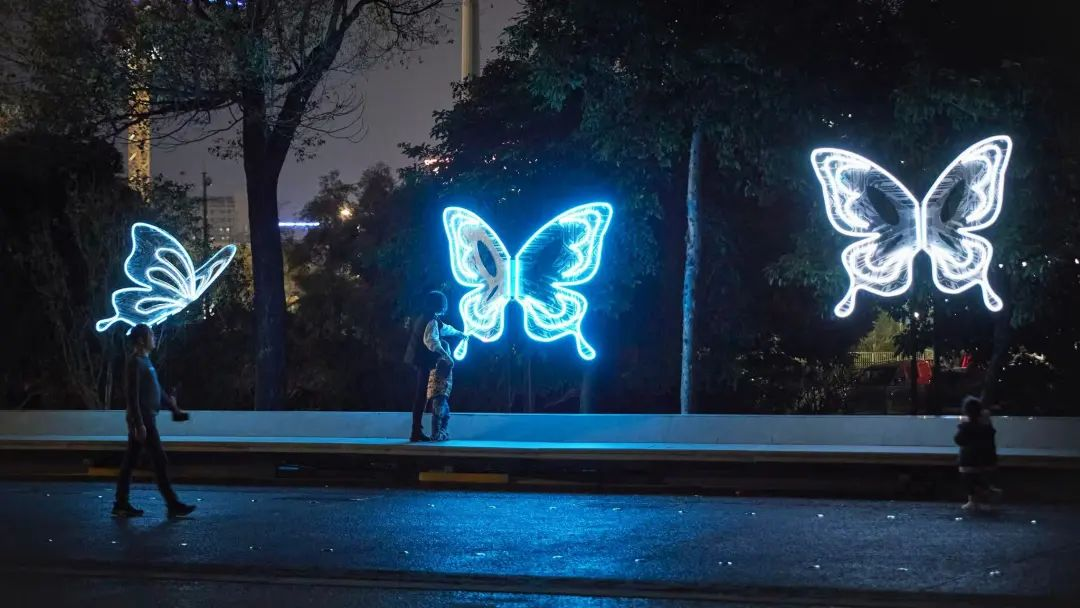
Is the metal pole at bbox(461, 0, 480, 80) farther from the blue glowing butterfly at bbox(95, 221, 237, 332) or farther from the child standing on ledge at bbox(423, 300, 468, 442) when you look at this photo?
the child standing on ledge at bbox(423, 300, 468, 442)

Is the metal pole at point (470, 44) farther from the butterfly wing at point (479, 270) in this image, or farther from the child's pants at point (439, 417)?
the child's pants at point (439, 417)

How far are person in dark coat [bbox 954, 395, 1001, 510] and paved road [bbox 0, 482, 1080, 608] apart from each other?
33 cm

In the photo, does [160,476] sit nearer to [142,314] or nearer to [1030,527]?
[1030,527]

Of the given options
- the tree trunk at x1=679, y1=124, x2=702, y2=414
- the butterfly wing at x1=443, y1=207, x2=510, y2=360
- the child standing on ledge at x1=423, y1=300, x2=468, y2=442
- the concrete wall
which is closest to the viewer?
the concrete wall

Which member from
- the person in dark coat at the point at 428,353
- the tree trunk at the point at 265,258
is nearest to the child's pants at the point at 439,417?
the person in dark coat at the point at 428,353

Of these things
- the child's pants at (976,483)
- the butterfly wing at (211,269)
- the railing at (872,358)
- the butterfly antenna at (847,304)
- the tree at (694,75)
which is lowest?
the child's pants at (976,483)

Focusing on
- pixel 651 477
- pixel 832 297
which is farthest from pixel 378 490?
pixel 832 297

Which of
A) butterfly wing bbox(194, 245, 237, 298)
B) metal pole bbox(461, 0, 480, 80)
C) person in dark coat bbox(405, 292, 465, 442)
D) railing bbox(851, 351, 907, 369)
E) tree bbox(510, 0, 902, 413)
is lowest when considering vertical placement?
railing bbox(851, 351, 907, 369)

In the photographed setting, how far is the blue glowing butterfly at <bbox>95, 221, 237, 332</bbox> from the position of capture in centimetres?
2122

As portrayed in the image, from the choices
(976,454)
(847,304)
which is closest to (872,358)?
(847,304)

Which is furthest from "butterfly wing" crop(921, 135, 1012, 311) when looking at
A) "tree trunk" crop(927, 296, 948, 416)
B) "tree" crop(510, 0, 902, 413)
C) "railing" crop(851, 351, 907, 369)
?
"railing" crop(851, 351, 907, 369)

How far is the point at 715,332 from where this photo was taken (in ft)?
84.6

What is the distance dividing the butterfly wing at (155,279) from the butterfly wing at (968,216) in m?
11.9

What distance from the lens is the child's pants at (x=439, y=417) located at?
55.4ft
